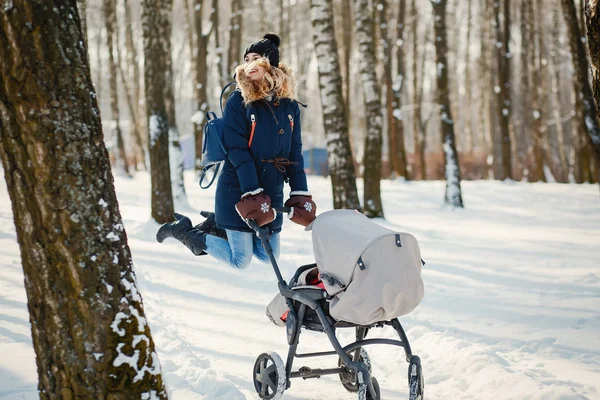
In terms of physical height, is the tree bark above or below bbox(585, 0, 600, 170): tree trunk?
above

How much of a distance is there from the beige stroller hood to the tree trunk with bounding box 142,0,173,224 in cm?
706

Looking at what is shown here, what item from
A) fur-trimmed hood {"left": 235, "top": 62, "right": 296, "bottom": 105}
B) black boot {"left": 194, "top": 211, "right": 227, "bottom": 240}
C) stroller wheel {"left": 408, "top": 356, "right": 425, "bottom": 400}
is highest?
fur-trimmed hood {"left": 235, "top": 62, "right": 296, "bottom": 105}

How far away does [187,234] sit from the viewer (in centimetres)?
461

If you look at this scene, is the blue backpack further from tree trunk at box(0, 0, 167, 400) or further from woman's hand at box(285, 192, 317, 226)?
tree trunk at box(0, 0, 167, 400)

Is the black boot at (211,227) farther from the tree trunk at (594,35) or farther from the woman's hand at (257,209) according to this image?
the tree trunk at (594,35)

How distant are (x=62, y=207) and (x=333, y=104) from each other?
7090mm

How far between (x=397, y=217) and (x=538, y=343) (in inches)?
279

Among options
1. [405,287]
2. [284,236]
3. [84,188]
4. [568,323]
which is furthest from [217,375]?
[284,236]

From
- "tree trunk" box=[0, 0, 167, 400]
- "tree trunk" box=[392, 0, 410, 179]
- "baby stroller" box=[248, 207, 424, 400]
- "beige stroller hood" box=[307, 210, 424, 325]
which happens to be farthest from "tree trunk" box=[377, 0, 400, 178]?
"tree trunk" box=[0, 0, 167, 400]

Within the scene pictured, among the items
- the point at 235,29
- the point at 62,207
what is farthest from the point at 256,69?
the point at 235,29

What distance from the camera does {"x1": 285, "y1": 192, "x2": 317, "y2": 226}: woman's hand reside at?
12.8ft

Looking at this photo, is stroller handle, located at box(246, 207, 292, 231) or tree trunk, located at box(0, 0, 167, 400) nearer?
tree trunk, located at box(0, 0, 167, 400)

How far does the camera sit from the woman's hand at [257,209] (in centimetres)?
371

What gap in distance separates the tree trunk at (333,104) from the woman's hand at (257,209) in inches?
215
